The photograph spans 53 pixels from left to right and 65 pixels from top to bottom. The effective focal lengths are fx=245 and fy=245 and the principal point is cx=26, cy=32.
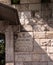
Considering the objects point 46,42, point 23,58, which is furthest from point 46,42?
point 23,58

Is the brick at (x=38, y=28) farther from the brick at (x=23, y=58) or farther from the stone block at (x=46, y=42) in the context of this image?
the brick at (x=23, y=58)

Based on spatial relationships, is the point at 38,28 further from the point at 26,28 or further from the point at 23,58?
the point at 23,58

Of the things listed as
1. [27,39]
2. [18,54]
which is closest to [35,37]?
[27,39]

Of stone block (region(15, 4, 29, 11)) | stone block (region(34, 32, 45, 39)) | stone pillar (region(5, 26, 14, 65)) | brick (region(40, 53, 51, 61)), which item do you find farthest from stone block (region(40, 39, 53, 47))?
stone block (region(15, 4, 29, 11))

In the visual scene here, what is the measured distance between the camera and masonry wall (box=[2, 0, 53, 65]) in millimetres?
7348

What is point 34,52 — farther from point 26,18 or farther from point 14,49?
point 26,18

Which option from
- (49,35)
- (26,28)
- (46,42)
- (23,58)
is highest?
(26,28)

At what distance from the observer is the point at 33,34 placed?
738cm

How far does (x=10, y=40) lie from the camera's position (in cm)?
740

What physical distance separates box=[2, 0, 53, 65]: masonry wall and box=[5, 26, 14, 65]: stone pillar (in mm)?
60

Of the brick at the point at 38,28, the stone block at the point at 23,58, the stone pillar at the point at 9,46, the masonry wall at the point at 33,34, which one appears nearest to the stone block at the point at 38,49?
the masonry wall at the point at 33,34

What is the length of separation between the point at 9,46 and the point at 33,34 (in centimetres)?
81

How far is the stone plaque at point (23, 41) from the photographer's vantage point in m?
7.38

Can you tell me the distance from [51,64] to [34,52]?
0.62m
